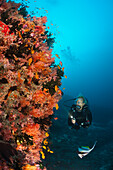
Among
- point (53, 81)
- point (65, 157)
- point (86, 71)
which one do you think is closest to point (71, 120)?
point (53, 81)

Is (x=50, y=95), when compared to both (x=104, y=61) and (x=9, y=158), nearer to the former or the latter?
(x=9, y=158)

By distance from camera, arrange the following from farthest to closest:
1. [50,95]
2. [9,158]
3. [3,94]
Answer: [50,95] < [3,94] < [9,158]

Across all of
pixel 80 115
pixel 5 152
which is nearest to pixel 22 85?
pixel 5 152

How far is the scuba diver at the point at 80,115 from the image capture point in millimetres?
4098

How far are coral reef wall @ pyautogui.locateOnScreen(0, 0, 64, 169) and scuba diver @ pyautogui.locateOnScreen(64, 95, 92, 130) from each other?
782 mm

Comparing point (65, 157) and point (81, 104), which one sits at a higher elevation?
point (81, 104)

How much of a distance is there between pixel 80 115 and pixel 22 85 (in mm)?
2134

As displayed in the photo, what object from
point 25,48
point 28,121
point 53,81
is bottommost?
point 28,121

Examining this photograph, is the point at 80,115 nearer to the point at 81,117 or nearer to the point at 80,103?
the point at 81,117

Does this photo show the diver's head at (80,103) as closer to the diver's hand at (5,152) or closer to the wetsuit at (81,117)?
the wetsuit at (81,117)

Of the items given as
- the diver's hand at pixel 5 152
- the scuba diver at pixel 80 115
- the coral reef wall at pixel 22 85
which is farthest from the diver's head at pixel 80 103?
the diver's hand at pixel 5 152

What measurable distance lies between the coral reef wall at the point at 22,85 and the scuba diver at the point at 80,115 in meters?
0.78

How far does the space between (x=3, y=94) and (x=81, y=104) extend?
2.59 meters

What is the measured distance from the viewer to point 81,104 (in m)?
4.35
